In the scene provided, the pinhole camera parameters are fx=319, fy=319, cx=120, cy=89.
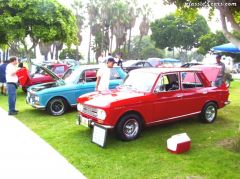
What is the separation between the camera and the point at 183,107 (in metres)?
7.90

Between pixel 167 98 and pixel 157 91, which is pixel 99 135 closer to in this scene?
pixel 157 91

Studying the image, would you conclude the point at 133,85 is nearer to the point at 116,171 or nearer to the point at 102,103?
the point at 102,103

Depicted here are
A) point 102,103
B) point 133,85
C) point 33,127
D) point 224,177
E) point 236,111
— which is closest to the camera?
point 224,177

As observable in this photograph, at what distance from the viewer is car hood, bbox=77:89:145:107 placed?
6.85 metres

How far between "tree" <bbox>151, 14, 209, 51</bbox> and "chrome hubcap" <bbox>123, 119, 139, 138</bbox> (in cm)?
4802

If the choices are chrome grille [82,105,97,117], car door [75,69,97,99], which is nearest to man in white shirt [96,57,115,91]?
chrome grille [82,105,97,117]

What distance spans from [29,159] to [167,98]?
3.38 meters

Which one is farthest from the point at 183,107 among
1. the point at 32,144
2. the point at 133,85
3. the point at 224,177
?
the point at 32,144

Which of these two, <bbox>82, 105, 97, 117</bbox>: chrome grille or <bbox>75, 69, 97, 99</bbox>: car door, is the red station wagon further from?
<bbox>75, 69, 97, 99</bbox>: car door

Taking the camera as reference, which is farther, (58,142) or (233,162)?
(58,142)

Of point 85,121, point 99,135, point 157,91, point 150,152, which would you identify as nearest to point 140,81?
point 157,91

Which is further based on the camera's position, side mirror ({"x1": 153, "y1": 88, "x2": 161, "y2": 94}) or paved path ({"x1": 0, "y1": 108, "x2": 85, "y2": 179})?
side mirror ({"x1": 153, "y1": 88, "x2": 161, "y2": 94})

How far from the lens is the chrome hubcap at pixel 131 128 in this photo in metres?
7.06

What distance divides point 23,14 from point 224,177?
13.3m
